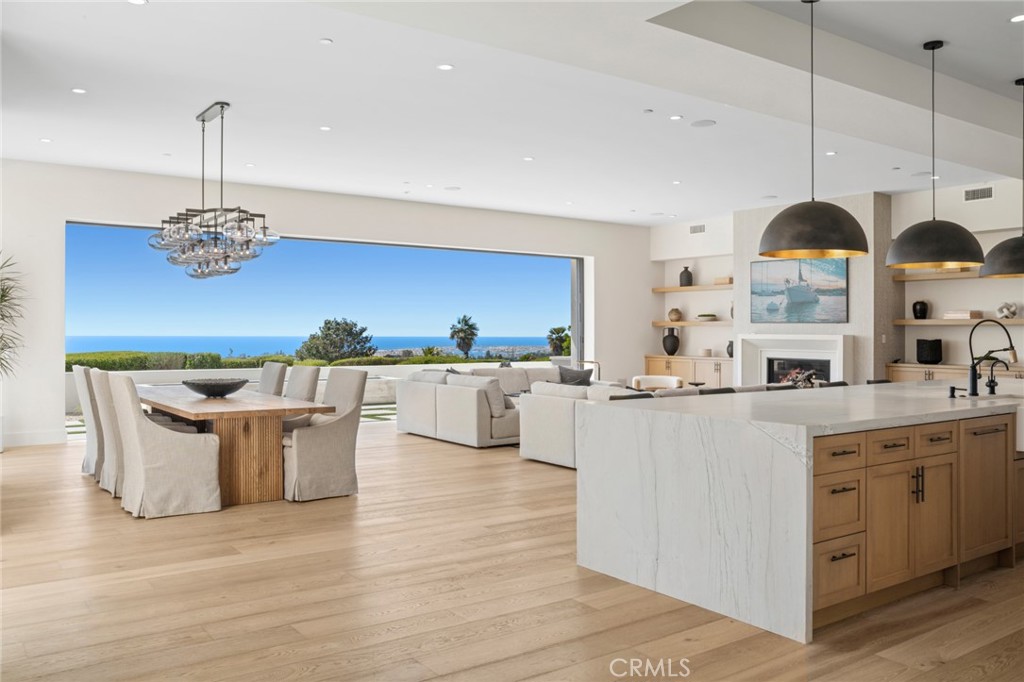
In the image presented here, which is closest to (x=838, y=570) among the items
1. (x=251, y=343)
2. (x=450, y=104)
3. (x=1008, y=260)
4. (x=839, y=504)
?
(x=839, y=504)

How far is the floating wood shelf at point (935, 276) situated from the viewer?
980 cm

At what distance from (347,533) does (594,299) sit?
8.56m

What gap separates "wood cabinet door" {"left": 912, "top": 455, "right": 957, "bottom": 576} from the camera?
366 centimetres

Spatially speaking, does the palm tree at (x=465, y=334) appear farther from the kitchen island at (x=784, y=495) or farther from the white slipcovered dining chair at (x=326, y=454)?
the kitchen island at (x=784, y=495)

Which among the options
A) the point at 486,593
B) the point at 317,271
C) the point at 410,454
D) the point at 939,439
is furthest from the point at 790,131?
the point at 317,271

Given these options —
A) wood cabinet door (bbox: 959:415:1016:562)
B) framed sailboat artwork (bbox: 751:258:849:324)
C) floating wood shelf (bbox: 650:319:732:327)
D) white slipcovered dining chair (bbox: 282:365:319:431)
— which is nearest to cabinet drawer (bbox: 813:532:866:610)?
wood cabinet door (bbox: 959:415:1016:562)

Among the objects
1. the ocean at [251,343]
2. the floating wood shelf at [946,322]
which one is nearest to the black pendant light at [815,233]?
the floating wood shelf at [946,322]

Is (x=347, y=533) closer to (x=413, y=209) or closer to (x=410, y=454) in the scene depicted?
(x=410, y=454)

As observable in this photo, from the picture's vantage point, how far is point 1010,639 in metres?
3.17

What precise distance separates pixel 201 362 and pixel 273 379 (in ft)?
26.2

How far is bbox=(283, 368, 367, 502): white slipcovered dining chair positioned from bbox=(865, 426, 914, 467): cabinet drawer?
3629mm

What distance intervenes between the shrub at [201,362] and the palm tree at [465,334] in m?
6.52

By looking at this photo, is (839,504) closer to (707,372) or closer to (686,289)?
(707,372)

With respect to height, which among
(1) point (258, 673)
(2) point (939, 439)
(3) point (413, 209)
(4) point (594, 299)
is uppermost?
(3) point (413, 209)
